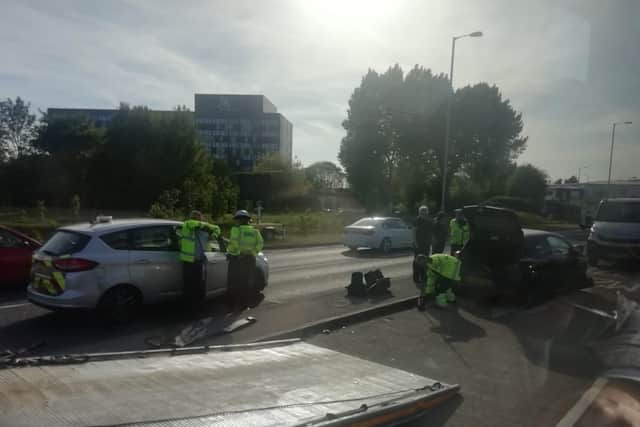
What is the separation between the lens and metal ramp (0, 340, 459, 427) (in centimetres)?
359

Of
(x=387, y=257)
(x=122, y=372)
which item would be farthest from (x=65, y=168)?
(x=122, y=372)

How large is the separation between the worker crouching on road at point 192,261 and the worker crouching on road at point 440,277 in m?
3.84

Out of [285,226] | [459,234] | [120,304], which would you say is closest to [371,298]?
[459,234]

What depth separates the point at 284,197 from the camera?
51438mm

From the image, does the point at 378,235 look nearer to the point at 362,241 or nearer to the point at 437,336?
the point at 362,241

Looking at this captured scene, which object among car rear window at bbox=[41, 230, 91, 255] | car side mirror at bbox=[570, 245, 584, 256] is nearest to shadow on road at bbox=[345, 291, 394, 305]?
car side mirror at bbox=[570, 245, 584, 256]

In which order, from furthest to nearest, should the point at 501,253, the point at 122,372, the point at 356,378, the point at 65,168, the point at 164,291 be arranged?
the point at 65,168
the point at 501,253
the point at 164,291
the point at 356,378
the point at 122,372

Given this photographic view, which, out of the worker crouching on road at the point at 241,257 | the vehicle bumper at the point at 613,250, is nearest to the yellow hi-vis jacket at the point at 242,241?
the worker crouching on road at the point at 241,257

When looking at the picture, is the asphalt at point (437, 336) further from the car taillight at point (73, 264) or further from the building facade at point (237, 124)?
the building facade at point (237, 124)

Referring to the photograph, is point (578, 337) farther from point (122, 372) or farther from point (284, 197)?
point (284, 197)

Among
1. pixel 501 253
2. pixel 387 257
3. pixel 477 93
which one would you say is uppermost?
pixel 477 93

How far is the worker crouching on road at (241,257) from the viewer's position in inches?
338

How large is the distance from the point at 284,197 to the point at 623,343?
4498 cm

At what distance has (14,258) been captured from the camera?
385 inches
